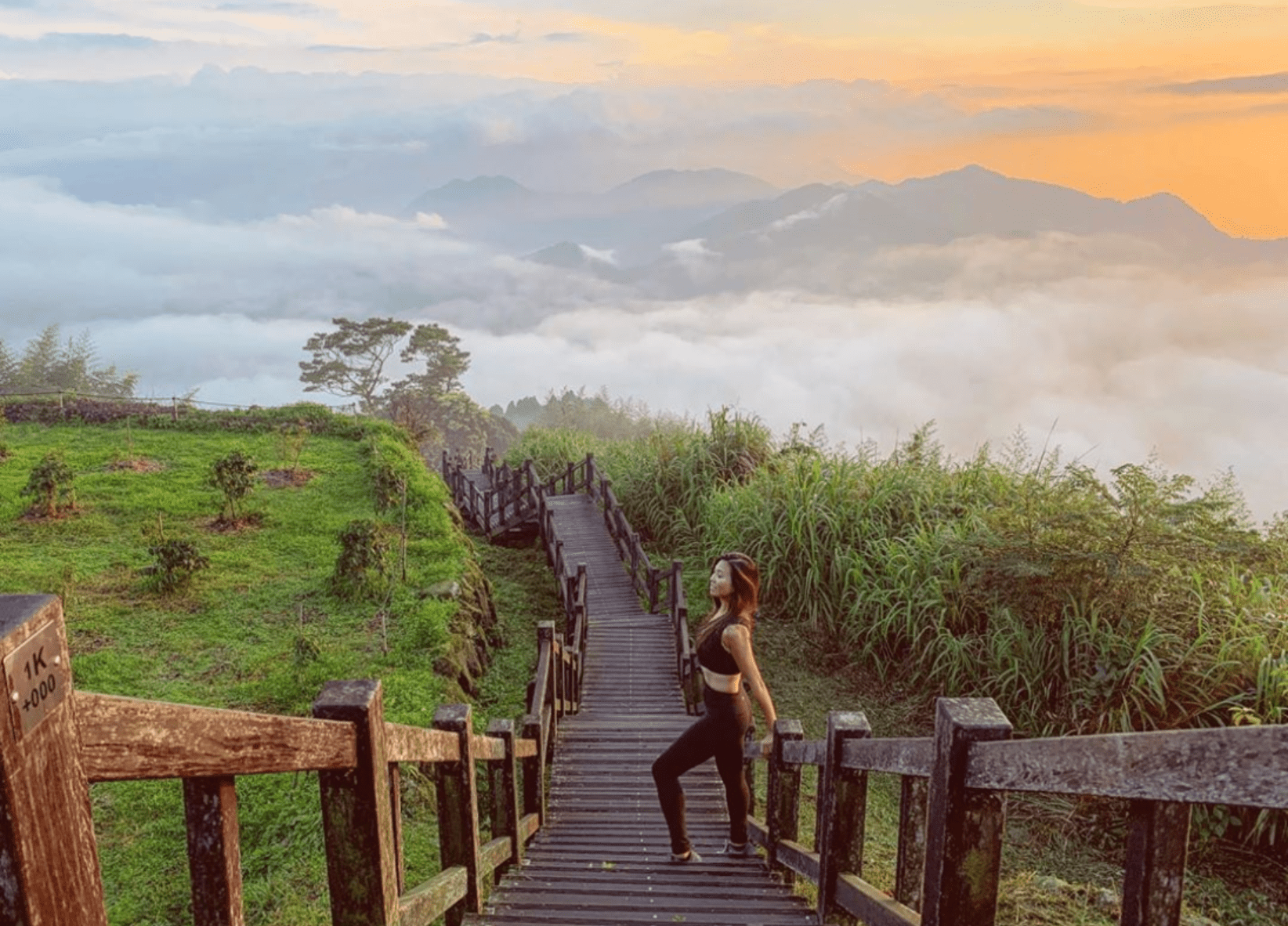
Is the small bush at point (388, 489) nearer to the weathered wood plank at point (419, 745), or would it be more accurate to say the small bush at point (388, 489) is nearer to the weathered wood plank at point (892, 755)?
the weathered wood plank at point (419, 745)

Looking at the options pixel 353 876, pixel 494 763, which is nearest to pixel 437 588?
pixel 494 763

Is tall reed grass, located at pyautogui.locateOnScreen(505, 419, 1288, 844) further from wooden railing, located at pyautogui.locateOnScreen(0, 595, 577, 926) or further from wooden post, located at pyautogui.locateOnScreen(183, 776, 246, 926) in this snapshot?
wooden post, located at pyautogui.locateOnScreen(183, 776, 246, 926)

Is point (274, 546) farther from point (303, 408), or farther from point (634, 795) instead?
point (303, 408)

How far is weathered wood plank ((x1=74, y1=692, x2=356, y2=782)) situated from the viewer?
124 centimetres

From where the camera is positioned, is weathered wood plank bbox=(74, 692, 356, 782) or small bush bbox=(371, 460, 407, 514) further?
small bush bbox=(371, 460, 407, 514)

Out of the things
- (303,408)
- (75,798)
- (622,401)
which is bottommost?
(622,401)

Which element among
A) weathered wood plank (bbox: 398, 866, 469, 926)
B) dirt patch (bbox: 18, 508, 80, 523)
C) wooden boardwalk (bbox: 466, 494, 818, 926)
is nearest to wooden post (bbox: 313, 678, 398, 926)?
weathered wood plank (bbox: 398, 866, 469, 926)

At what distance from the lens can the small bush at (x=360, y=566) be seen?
1180 centimetres

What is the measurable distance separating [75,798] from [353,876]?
1.41 meters

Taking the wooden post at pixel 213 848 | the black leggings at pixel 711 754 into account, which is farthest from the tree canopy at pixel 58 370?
the wooden post at pixel 213 848

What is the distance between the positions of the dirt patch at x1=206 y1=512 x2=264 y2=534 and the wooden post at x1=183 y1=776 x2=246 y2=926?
46.8 feet

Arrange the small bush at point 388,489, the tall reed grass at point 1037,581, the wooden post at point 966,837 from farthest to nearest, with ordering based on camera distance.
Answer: the small bush at point 388,489
the tall reed grass at point 1037,581
the wooden post at point 966,837

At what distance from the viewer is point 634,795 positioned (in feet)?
24.6

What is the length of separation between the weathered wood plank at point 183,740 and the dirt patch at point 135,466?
19249 millimetres
